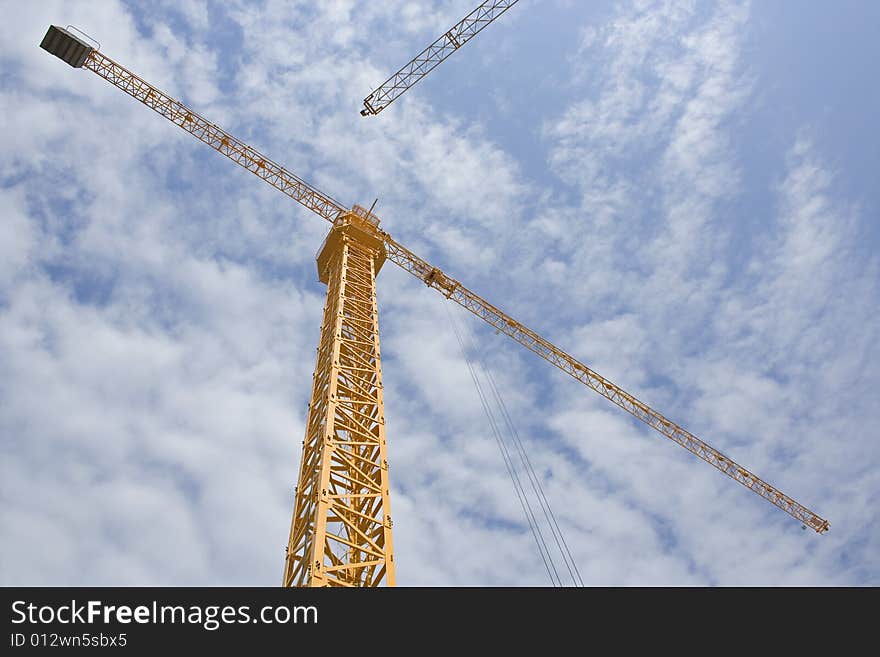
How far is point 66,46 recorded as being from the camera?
28625mm

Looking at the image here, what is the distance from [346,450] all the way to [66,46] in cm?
2594

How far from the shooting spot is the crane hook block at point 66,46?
27859 millimetres

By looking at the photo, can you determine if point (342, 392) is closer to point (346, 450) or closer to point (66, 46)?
point (346, 450)

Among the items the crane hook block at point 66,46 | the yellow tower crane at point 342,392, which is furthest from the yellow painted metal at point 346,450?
the crane hook block at point 66,46

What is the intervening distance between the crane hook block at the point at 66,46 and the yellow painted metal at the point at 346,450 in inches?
668

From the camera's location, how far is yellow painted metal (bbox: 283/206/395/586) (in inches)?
587

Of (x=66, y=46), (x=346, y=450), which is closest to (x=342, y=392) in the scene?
(x=346, y=450)

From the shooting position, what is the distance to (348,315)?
76.2ft

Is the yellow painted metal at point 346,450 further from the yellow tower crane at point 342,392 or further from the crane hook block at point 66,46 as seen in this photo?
the crane hook block at point 66,46
